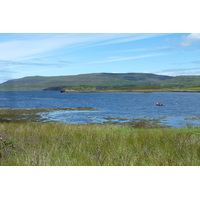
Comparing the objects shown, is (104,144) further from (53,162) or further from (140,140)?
(53,162)

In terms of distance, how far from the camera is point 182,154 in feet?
26.3

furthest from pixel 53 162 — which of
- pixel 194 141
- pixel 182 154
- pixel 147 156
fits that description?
pixel 194 141

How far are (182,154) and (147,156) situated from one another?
111 centimetres

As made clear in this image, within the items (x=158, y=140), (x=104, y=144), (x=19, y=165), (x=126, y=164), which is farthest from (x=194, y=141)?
(x=19, y=165)

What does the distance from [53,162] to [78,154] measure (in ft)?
4.00

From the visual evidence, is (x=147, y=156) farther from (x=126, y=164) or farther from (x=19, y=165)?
(x=19, y=165)

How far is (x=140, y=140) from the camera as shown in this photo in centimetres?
1086
